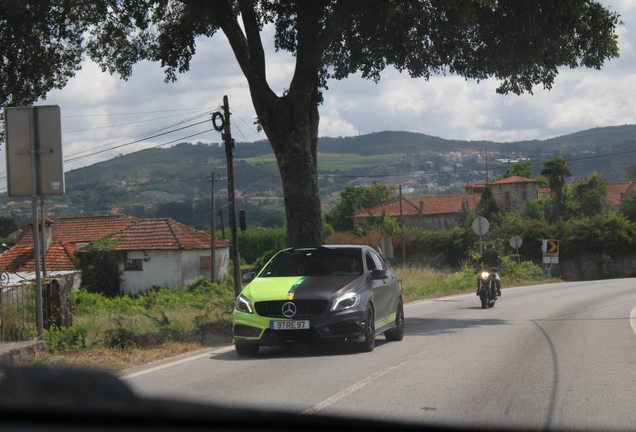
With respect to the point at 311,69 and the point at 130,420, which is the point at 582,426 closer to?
the point at 130,420

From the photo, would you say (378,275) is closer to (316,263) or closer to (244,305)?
(316,263)

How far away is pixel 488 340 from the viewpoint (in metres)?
10.5

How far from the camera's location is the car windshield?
31.7 ft

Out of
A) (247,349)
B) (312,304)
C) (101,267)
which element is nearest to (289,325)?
(312,304)

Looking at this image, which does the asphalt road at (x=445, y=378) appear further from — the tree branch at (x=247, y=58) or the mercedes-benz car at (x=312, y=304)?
the tree branch at (x=247, y=58)

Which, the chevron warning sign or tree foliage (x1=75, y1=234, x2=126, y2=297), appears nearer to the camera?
the chevron warning sign

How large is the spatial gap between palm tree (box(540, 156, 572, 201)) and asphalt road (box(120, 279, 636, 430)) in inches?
2172

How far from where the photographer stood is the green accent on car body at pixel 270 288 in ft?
28.4

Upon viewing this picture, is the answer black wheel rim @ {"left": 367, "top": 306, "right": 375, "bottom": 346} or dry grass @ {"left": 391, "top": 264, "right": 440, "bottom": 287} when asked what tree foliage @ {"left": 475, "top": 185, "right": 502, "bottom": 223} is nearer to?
dry grass @ {"left": 391, "top": 264, "right": 440, "bottom": 287}

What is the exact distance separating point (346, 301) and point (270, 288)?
3.63 ft

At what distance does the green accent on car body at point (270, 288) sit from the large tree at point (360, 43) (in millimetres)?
4824

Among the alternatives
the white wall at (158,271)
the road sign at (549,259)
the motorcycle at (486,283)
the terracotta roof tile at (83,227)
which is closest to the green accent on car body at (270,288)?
the motorcycle at (486,283)

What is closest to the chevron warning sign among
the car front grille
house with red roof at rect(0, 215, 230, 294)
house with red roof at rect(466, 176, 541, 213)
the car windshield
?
house with red roof at rect(0, 215, 230, 294)

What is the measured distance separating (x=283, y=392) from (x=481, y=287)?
11.9m
